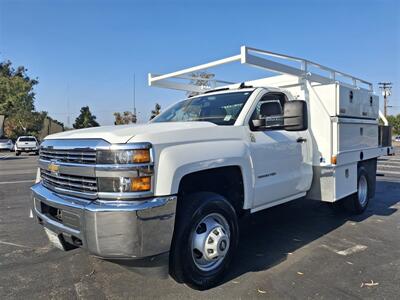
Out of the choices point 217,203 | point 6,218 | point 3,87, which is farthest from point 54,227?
point 3,87

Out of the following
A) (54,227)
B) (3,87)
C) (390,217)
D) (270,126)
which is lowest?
(390,217)

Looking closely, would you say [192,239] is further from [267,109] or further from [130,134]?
[267,109]

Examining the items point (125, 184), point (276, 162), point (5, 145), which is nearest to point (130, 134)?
point (125, 184)

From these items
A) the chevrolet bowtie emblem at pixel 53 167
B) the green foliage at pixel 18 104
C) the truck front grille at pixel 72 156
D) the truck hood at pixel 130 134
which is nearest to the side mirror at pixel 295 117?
the truck hood at pixel 130 134

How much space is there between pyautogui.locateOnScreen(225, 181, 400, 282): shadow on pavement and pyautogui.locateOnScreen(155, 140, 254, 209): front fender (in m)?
0.76

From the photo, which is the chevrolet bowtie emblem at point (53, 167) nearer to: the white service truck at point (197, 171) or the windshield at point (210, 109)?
the white service truck at point (197, 171)

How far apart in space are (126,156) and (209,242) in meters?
1.27

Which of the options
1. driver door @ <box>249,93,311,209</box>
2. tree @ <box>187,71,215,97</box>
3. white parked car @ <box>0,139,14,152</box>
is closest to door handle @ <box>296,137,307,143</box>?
driver door @ <box>249,93,311,209</box>

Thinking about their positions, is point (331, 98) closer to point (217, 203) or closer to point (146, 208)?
point (217, 203)

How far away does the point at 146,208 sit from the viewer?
9.46 ft

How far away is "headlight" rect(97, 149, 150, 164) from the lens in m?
2.90

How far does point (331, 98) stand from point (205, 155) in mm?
2776

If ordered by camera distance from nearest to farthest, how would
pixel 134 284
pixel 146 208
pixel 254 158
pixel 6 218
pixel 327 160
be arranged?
pixel 146 208 → pixel 134 284 → pixel 254 158 → pixel 327 160 → pixel 6 218

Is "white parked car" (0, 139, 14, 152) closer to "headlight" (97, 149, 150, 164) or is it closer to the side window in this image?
the side window
